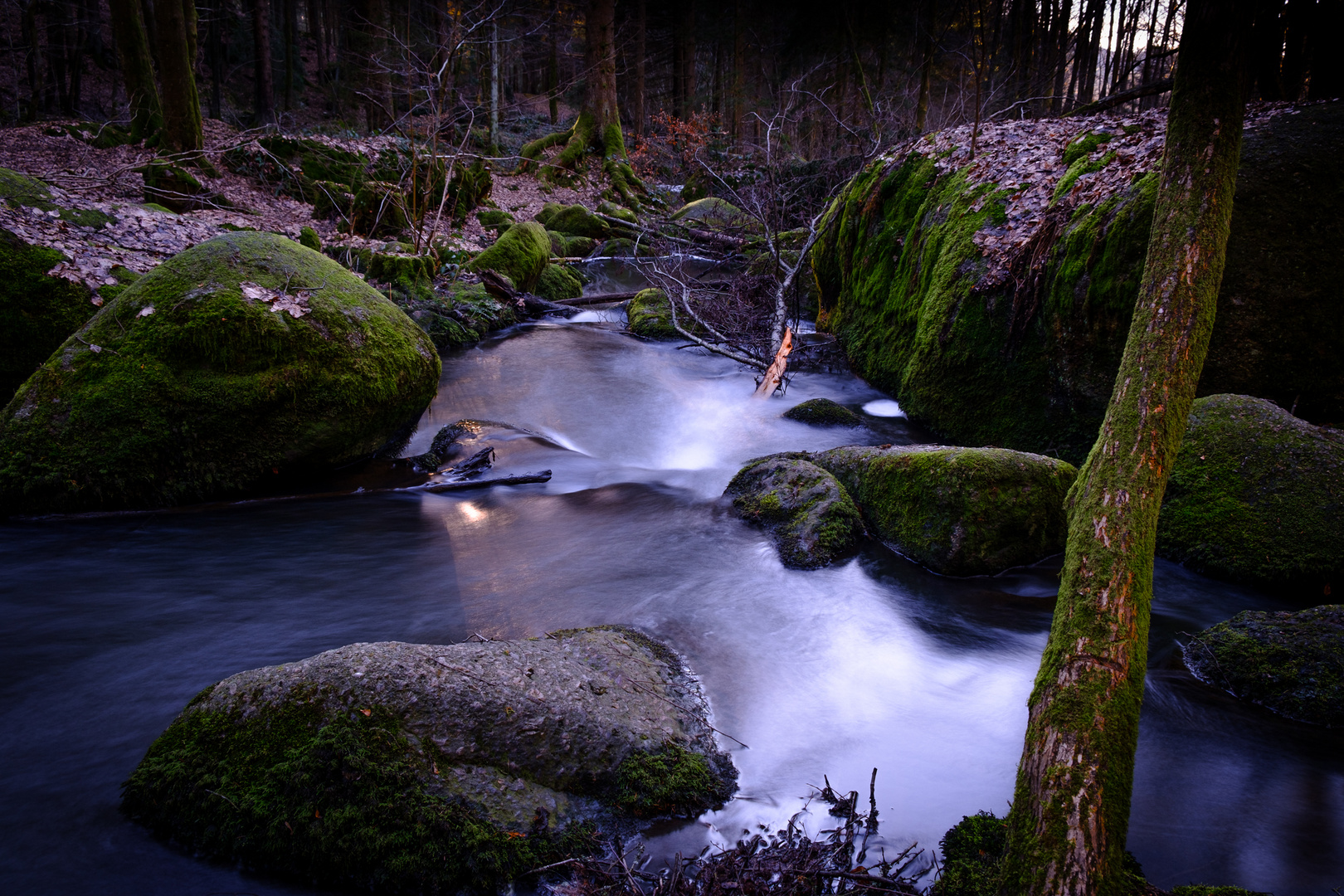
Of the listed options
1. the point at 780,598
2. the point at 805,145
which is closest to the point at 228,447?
the point at 780,598

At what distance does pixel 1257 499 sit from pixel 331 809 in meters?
5.41

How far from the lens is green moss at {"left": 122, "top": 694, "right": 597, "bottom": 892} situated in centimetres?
215

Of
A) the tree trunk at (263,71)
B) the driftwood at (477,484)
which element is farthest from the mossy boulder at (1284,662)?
the tree trunk at (263,71)

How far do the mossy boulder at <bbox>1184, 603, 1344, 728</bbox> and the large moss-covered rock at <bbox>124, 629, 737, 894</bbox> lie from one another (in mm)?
2838

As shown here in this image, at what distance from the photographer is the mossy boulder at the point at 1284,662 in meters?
3.28

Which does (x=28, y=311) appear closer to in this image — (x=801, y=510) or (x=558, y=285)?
(x=801, y=510)

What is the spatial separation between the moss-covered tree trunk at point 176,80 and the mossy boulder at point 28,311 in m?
7.64

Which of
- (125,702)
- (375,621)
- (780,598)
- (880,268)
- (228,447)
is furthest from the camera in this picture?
(880,268)

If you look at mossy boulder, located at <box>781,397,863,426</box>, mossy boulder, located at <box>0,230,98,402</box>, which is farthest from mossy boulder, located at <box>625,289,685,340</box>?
mossy boulder, located at <box>0,230,98,402</box>

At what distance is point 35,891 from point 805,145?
2615 centimetres

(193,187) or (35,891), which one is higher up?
(193,187)

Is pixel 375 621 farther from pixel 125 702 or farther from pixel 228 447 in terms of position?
pixel 228 447

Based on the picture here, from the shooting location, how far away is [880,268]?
28.6 ft

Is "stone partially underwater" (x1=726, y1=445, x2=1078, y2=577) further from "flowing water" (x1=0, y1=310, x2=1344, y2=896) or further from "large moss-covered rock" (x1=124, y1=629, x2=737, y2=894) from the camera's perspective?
"large moss-covered rock" (x1=124, y1=629, x2=737, y2=894)
